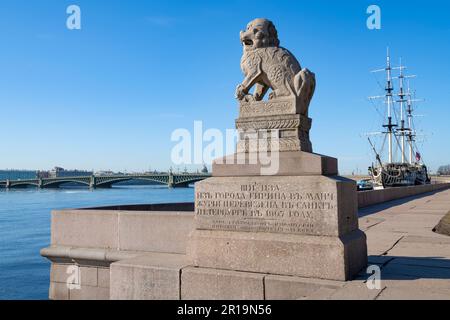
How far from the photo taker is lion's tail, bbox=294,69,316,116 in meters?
6.00

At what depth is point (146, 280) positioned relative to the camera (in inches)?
231

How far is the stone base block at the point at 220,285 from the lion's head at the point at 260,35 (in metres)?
3.54

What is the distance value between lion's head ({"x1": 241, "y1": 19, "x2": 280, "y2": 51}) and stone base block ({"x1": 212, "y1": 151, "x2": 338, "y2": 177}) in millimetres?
1826

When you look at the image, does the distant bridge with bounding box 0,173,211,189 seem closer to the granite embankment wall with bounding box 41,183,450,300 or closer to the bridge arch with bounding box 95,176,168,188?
the bridge arch with bounding box 95,176,168,188

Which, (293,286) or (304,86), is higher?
(304,86)

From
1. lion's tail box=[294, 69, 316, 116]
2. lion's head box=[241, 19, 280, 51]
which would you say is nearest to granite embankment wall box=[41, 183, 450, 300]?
lion's tail box=[294, 69, 316, 116]

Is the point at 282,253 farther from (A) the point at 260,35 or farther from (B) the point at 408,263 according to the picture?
(A) the point at 260,35

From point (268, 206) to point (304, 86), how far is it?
6.11 feet

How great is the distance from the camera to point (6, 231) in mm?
26016

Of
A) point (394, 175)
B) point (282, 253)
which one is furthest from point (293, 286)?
point (394, 175)

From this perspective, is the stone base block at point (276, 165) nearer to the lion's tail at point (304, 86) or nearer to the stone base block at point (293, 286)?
the lion's tail at point (304, 86)

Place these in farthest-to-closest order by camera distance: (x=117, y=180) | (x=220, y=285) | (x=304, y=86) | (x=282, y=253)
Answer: (x=117, y=180) → (x=304, y=86) → (x=220, y=285) → (x=282, y=253)

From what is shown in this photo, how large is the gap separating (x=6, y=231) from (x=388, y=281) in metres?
26.7
